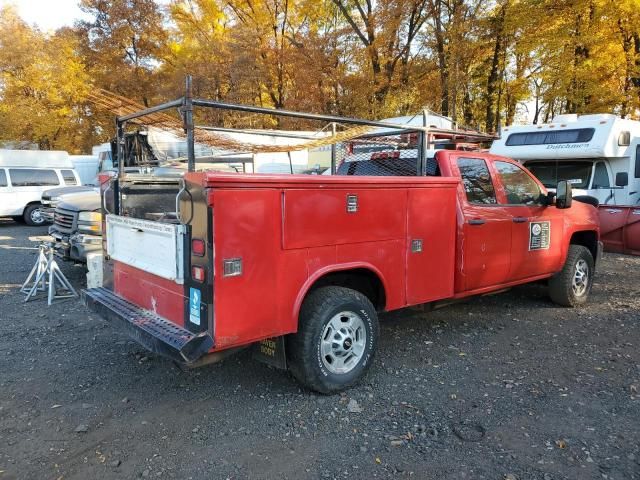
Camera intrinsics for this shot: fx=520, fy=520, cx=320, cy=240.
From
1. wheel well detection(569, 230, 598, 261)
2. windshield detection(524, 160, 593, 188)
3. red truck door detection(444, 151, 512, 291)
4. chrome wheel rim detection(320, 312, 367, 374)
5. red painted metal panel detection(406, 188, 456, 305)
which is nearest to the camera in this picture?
chrome wheel rim detection(320, 312, 367, 374)

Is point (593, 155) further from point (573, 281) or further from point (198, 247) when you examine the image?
point (198, 247)

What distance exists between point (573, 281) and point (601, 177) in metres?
5.55

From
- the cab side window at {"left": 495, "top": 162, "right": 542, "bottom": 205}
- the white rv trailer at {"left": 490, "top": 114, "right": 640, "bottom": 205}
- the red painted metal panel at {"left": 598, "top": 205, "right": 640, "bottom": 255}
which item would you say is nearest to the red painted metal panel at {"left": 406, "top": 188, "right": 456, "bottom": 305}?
the cab side window at {"left": 495, "top": 162, "right": 542, "bottom": 205}

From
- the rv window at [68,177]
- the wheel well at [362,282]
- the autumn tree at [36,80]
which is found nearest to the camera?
the wheel well at [362,282]

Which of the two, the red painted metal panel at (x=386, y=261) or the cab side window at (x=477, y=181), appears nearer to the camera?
the red painted metal panel at (x=386, y=261)

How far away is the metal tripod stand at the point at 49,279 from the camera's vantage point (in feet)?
22.7

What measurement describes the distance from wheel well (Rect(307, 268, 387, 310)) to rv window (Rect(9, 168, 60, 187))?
643 inches

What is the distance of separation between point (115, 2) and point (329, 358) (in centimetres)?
3154

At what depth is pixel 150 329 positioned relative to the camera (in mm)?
3662

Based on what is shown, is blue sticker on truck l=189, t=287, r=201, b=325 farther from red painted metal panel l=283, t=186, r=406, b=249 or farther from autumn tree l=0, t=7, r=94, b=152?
autumn tree l=0, t=7, r=94, b=152

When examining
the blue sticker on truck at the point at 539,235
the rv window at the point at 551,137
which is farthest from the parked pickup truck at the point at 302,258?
the rv window at the point at 551,137

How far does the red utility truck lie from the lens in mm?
3312

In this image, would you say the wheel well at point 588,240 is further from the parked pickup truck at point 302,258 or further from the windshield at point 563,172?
the windshield at point 563,172

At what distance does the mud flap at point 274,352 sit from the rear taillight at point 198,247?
867 mm
